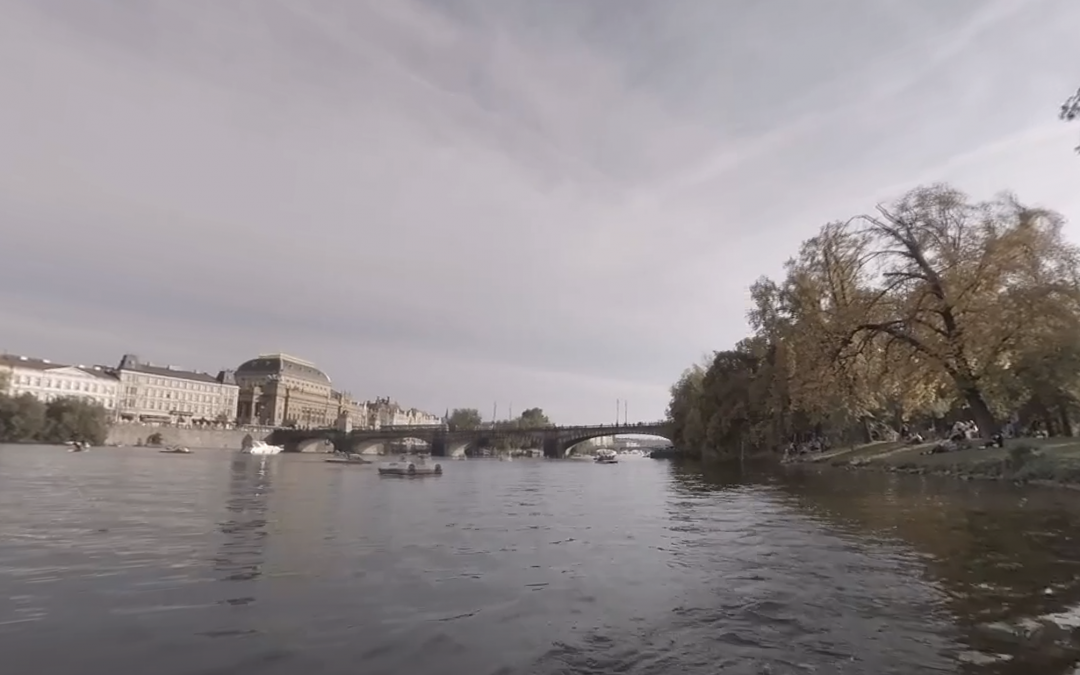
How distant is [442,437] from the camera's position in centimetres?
15550

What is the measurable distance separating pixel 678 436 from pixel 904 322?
57171 millimetres

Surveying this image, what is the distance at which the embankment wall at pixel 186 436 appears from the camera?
5103 inches

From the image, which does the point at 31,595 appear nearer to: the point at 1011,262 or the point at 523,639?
the point at 523,639

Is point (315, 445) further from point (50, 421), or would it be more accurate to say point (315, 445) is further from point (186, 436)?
point (50, 421)

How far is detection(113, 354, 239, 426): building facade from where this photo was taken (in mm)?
171625

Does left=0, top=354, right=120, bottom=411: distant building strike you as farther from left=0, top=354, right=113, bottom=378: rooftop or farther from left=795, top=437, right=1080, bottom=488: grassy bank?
left=795, top=437, right=1080, bottom=488: grassy bank

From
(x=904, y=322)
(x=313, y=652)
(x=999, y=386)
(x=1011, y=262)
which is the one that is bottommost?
(x=313, y=652)

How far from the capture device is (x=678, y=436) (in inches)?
3669

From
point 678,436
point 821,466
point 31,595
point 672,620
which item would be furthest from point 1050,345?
point 678,436

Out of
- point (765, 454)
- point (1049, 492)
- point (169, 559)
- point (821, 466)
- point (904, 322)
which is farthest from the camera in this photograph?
point (765, 454)

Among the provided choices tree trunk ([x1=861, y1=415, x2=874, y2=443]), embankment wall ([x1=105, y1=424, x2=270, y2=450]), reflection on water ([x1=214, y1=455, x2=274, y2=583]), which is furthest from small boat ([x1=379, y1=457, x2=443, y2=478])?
embankment wall ([x1=105, y1=424, x2=270, y2=450])

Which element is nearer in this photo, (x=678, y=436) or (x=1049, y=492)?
(x=1049, y=492)

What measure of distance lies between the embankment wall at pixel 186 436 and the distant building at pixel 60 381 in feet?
27.0

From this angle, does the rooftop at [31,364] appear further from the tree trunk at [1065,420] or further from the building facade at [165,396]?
the tree trunk at [1065,420]
